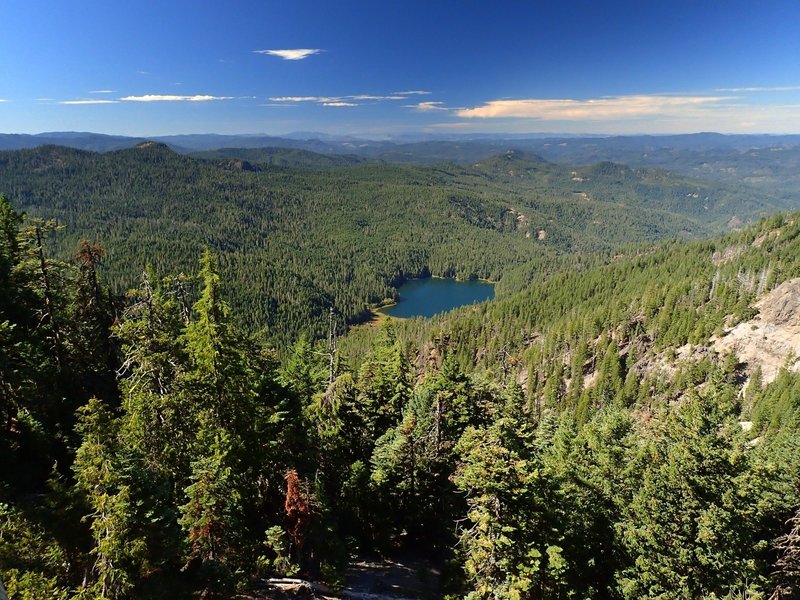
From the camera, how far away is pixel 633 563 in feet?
78.1

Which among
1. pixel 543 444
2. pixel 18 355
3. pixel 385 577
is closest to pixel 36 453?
pixel 18 355

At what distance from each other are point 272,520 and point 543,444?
71.0ft

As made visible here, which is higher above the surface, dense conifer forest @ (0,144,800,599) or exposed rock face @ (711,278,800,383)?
dense conifer forest @ (0,144,800,599)

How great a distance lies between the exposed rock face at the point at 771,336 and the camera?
96.4 metres

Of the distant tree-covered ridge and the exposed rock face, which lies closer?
the distant tree-covered ridge

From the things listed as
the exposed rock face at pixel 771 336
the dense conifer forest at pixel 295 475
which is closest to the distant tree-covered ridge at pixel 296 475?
the dense conifer forest at pixel 295 475

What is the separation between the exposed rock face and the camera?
96375 mm

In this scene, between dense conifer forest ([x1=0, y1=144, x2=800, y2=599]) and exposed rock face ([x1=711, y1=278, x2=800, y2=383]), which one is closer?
dense conifer forest ([x1=0, y1=144, x2=800, y2=599])

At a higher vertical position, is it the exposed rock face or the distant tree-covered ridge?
the distant tree-covered ridge

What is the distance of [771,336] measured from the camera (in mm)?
102125

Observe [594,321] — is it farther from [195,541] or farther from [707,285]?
[195,541]

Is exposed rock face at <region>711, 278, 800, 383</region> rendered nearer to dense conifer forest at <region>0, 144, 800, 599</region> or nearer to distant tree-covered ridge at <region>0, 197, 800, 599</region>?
dense conifer forest at <region>0, 144, 800, 599</region>

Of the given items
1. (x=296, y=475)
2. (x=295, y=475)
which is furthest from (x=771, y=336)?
(x=295, y=475)

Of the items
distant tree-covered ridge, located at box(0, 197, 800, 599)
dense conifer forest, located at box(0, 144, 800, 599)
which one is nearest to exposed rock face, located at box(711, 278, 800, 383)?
dense conifer forest, located at box(0, 144, 800, 599)
